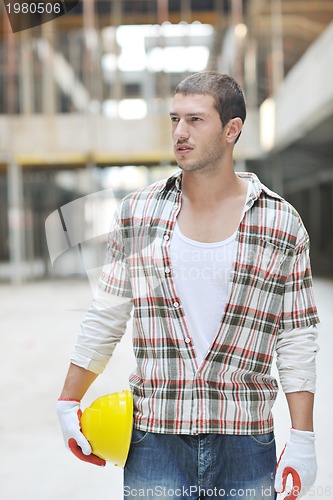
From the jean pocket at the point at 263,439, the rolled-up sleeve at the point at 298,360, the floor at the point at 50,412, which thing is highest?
the rolled-up sleeve at the point at 298,360

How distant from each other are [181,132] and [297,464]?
745 millimetres

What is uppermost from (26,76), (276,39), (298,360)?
(276,39)

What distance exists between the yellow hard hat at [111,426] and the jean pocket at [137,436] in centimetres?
2

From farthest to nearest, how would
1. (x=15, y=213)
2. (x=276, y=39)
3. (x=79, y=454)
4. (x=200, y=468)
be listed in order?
1. (x=15, y=213)
2. (x=276, y=39)
3. (x=79, y=454)
4. (x=200, y=468)

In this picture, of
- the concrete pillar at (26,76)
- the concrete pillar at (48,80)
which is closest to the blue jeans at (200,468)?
the concrete pillar at (48,80)

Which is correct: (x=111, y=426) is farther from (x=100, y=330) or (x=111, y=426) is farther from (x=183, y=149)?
(x=183, y=149)

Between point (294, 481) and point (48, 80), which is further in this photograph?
point (48, 80)

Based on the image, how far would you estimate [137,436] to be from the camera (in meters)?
1.47

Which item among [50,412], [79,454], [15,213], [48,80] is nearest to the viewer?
[79,454]

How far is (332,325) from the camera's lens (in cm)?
681

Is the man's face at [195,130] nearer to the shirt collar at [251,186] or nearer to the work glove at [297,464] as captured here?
the shirt collar at [251,186]

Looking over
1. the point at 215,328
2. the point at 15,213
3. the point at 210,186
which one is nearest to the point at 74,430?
the point at 215,328

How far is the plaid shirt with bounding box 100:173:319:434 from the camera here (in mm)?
1425

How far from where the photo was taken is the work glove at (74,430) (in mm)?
1487
